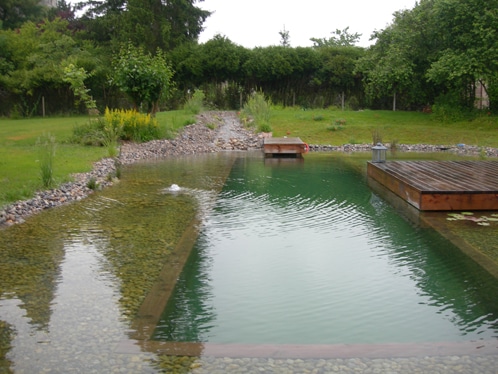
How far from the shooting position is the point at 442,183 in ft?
25.6

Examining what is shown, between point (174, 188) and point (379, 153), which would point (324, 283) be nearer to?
point (174, 188)

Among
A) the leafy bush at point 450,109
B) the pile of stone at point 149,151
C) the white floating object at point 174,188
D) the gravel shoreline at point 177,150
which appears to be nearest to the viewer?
the pile of stone at point 149,151

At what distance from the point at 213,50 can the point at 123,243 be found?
813 inches

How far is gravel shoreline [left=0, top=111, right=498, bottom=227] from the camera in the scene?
7.13 metres

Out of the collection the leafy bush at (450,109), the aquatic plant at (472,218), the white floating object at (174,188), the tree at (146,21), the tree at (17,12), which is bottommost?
the aquatic plant at (472,218)

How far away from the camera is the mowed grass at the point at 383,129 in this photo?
53.2ft

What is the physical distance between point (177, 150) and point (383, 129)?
712 cm

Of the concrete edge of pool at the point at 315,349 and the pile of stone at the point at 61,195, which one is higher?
the pile of stone at the point at 61,195

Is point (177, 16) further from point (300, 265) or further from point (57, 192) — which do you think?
point (300, 265)

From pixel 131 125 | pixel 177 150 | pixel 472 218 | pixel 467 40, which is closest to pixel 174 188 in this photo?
pixel 472 218

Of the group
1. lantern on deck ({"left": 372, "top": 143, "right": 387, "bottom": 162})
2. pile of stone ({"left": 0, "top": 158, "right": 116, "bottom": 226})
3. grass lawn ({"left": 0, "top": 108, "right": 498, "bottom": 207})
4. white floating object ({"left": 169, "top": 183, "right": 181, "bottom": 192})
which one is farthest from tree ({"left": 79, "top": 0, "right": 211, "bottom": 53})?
white floating object ({"left": 169, "top": 183, "right": 181, "bottom": 192})

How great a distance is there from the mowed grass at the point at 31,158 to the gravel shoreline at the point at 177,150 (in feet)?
0.64

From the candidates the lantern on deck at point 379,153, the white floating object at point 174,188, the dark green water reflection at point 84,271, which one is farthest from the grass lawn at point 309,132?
the lantern on deck at point 379,153

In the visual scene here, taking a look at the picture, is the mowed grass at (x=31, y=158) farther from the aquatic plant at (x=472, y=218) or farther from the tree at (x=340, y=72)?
the tree at (x=340, y=72)
